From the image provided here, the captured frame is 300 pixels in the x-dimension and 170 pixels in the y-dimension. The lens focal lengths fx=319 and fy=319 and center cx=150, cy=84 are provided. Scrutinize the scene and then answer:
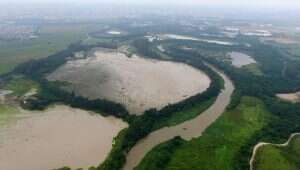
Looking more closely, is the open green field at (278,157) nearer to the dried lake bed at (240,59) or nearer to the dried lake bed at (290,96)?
the dried lake bed at (290,96)

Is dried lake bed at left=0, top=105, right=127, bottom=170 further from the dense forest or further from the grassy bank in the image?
the grassy bank

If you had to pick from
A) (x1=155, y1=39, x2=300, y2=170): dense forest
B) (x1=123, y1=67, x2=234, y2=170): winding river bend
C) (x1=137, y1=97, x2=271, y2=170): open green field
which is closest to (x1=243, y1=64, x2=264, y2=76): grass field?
(x1=155, y1=39, x2=300, y2=170): dense forest

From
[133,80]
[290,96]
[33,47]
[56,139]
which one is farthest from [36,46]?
[290,96]

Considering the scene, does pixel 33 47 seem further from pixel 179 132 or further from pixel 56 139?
pixel 179 132

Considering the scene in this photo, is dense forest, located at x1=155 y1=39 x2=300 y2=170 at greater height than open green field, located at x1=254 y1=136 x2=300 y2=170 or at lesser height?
greater

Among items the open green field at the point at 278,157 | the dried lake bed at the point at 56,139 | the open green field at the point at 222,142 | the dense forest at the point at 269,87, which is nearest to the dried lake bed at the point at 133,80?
the dried lake bed at the point at 56,139
